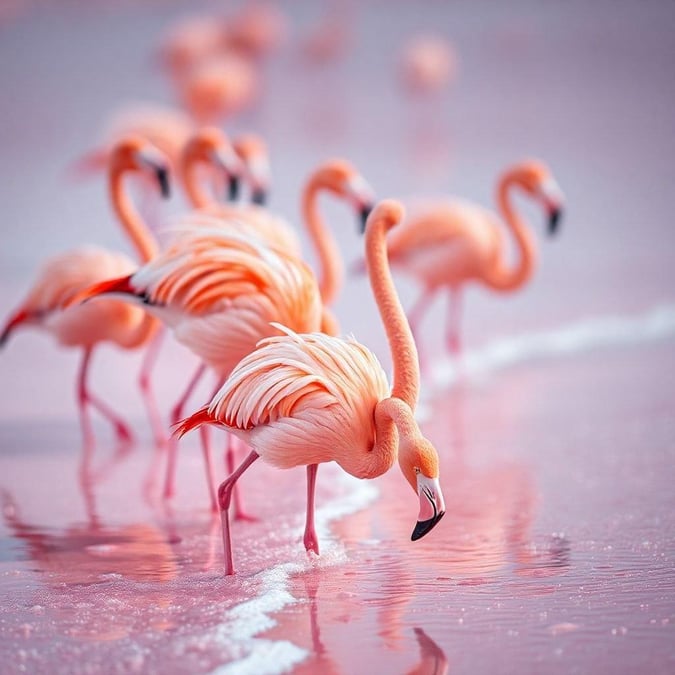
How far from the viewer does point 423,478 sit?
3.81 metres

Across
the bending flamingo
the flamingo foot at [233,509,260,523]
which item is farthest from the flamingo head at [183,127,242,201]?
the flamingo foot at [233,509,260,523]

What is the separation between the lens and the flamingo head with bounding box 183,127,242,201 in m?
6.57

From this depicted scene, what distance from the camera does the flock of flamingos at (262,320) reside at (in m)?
4.00

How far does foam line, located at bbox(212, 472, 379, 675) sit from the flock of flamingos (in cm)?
13

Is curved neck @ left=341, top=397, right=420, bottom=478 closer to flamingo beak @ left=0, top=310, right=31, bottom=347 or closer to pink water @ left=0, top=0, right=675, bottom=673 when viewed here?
pink water @ left=0, top=0, right=675, bottom=673

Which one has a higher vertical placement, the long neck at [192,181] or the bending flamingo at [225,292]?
the long neck at [192,181]

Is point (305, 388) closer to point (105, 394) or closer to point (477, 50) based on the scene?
point (105, 394)

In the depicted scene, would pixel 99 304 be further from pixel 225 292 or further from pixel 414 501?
pixel 414 501

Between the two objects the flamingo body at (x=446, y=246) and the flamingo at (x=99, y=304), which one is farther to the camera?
the flamingo body at (x=446, y=246)

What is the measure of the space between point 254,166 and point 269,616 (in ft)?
13.9

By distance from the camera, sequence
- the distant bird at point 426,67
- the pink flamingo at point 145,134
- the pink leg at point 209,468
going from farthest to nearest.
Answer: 1. the distant bird at point 426,67
2. the pink flamingo at point 145,134
3. the pink leg at point 209,468

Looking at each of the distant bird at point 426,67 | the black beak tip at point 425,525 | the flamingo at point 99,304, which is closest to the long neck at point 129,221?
the flamingo at point 99,304

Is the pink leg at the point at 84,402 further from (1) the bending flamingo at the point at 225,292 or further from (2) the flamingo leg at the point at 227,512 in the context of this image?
(2) the flamingo leg at the point at 227,512

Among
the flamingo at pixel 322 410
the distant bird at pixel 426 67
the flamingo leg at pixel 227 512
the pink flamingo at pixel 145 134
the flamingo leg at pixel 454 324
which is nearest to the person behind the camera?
the flamingo at pixel 322 410
